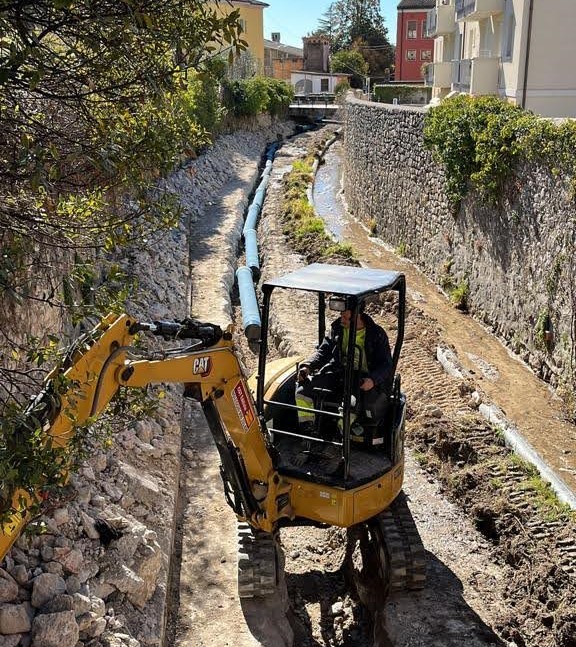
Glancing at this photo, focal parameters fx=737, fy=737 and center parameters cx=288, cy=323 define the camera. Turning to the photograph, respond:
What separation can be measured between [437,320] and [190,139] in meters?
10.4

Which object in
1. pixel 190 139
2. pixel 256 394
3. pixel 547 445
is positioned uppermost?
pixel 190 139

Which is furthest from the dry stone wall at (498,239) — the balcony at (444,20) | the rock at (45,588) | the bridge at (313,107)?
the bridge at (313,107)

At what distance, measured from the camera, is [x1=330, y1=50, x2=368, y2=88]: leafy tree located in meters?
→ 73.9

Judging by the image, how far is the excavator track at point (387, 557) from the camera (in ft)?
22.9

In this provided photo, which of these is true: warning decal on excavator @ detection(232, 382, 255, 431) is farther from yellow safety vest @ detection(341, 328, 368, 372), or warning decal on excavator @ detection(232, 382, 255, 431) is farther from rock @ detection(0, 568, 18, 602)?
rock @ detection(0, 568, 18, 602)

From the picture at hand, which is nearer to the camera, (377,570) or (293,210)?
(377,570)

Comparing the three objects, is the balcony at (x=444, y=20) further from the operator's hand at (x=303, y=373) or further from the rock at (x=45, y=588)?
the rock at (x=45, y=588)

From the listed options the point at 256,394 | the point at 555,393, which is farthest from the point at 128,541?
the point at 555,393

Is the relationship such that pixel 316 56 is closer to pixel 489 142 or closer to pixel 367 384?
pixel 489 142

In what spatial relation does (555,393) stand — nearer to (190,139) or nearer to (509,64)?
(190,139)

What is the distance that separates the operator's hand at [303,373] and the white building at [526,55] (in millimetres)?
19548

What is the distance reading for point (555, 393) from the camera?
12008 mm

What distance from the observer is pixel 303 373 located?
689 cm

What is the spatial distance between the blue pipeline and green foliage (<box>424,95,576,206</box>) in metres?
5.07
